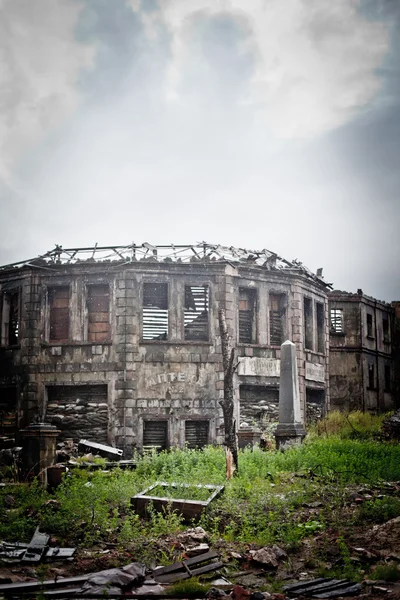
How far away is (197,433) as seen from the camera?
21.1m

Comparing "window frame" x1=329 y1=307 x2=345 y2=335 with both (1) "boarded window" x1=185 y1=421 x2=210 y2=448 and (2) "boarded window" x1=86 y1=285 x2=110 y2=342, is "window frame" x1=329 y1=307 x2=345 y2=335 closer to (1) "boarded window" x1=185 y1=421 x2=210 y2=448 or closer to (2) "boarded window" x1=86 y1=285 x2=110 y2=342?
(1) "boarded window" x1=185 y1=421 x2=210 y2=448

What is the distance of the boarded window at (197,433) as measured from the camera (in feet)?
68.8

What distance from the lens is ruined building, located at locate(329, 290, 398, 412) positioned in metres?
31.2

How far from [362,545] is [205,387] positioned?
42.8ft

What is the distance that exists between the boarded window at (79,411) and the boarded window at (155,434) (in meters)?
1.34

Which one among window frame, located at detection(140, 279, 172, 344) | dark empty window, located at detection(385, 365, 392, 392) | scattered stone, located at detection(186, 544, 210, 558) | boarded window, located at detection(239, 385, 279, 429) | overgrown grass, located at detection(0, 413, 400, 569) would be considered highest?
window frame, located at detection(140, 279, 172, 344)

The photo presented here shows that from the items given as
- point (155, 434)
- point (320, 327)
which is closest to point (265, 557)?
point (155, 434)

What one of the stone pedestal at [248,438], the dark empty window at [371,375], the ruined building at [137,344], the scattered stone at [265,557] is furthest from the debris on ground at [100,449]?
the dark empty window at [371,375]

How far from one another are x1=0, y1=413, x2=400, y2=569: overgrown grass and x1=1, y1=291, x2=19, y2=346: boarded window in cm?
→ 1047

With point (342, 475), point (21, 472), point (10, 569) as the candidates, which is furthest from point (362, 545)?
point (21, 472)

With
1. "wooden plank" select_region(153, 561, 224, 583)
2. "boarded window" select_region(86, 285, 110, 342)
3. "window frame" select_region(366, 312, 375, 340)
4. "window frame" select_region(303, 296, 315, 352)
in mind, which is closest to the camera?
"wooden plank" select_region(153, 561, 224, 583)

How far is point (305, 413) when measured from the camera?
23.3m

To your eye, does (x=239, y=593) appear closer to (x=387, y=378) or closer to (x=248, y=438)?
(x=248, y=438)

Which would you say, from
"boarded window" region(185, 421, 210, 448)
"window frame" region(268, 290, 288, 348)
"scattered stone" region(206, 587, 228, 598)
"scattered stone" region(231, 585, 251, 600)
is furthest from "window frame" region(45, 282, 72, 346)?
"scattered stone" region(231, 585, 251, 600)
